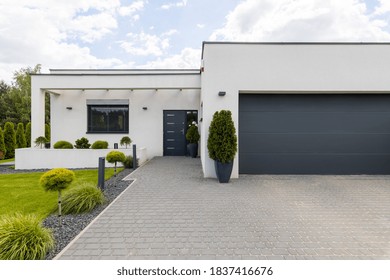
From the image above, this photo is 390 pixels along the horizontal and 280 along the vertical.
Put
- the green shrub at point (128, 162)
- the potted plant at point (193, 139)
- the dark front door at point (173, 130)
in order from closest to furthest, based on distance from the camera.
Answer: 1. the green shrub at point (128, 162)
2. the potted plant at point (193, 139)
3. the dark front door at point (173, 130)

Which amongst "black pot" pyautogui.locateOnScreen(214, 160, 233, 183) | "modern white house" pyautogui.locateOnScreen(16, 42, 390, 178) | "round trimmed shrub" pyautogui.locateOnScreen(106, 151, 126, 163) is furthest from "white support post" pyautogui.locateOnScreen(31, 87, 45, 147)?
"black pot" pyautogui.locateOnScreen(214, 160, 233, 183)

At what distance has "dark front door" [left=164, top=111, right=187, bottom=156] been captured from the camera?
13.1m

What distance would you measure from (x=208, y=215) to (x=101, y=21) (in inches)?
446

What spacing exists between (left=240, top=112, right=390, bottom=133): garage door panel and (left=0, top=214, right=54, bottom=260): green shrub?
636cm

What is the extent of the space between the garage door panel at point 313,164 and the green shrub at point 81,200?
4999 mm

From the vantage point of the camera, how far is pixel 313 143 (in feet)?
25.6

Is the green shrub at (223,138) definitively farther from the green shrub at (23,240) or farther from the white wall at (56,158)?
the white wall at (56,158)

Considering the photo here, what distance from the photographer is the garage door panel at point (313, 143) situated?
25.3 feet

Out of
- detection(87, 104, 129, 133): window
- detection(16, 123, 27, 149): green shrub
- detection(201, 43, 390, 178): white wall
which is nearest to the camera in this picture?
detection(201, 43, 390, 178): white wall

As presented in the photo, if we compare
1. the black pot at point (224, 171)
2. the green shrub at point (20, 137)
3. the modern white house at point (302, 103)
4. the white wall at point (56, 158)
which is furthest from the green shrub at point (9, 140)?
the black pot at point (224, 171)

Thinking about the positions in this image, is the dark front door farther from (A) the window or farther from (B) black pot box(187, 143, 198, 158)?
(A) the window

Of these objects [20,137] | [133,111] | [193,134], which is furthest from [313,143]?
[20,137]
